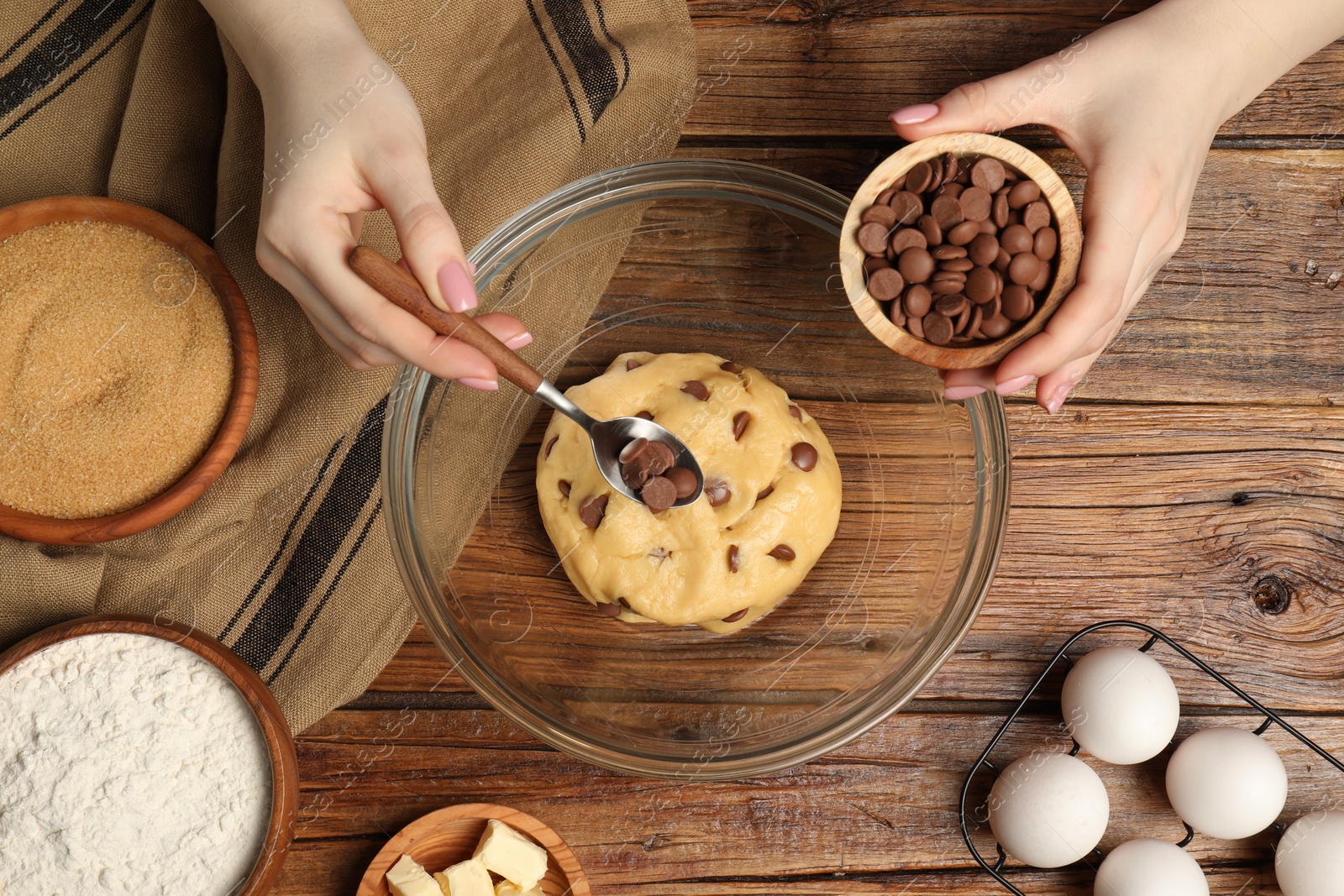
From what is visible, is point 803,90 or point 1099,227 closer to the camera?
point 1099,227

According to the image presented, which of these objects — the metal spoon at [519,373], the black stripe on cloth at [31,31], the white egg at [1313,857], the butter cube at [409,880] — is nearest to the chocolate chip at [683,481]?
the metal spoon at [519,373]

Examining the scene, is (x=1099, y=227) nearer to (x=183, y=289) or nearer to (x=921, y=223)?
(x=921, y=223)

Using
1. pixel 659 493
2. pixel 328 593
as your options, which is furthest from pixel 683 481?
pixel 328 593

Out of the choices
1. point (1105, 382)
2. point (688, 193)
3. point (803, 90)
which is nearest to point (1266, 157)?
point (1105, 382)

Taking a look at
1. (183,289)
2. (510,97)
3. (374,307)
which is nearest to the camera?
(374,307)

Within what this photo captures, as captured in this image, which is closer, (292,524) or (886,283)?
(886,283)

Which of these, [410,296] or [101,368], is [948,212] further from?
[101,368]

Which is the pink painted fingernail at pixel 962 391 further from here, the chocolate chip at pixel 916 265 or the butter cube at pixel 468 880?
the butter cube at pixel 468 880
